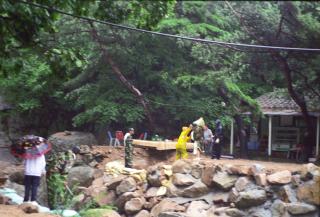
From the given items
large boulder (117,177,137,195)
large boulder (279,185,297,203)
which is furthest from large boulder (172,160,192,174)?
large boulder (279,185,297,203)

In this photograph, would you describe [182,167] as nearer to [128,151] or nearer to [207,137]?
[207,137]

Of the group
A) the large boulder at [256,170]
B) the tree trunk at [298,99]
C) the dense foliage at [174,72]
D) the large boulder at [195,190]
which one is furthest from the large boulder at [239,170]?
the tree trunk at [298,99]

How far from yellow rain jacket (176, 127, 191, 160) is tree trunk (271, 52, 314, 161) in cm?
464

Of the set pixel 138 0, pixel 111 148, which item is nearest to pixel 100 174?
pixel 111 148

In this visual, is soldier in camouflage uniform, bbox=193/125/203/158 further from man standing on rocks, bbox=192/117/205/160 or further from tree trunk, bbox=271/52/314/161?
tree trunk, bbox=271/52/314/161

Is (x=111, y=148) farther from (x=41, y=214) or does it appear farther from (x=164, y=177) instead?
(x=41, y=214)

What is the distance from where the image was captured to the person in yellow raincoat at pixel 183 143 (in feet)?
62.0

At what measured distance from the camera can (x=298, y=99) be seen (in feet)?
71.3

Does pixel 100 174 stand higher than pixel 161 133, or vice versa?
pixel 161 133

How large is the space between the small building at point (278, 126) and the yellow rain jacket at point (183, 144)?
19.2 feet

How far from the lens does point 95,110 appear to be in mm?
24156

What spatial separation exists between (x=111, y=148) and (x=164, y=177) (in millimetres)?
4985

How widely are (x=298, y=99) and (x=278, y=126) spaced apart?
→ 5.83 metres

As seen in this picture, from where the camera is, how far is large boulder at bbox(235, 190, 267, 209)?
16.8 metres
